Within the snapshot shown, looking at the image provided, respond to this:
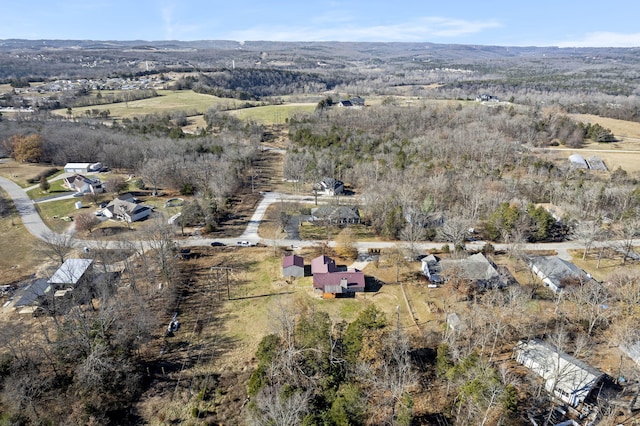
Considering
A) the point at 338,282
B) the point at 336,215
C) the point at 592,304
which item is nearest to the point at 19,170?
the point at 336,215

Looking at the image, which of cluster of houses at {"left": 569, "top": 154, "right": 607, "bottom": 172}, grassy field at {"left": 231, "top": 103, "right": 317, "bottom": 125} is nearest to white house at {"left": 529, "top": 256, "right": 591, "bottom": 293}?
cluster of houses at {"left": 569, "top": 154, "right": 607, "bottom": 172}

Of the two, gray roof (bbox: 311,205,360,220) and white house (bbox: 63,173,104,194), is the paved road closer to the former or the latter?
white house (bbox: 63,173,104,194)

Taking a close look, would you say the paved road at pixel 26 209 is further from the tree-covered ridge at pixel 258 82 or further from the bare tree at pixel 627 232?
the tree-covered ridge at pixel 258 82

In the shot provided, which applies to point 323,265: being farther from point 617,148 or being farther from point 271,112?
point 271,112

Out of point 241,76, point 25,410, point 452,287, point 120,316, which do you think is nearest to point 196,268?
point 120,316

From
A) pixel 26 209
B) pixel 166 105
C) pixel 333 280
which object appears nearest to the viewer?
pixel 333 280

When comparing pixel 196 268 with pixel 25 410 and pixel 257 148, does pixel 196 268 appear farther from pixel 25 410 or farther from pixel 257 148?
pixel 257 148
